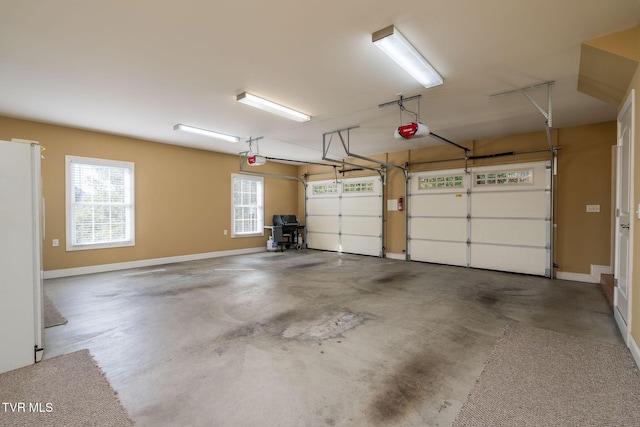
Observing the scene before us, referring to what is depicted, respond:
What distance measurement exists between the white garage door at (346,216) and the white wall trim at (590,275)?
384 centimetres

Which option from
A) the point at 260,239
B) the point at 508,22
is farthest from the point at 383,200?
the point at 508,22

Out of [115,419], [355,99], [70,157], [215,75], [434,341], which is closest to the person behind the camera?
[115,419]

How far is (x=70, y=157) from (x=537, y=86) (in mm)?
7612

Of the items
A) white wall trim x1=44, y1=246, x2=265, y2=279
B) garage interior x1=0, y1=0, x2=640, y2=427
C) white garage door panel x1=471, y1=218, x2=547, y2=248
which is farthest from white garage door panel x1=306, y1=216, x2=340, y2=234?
white garage door panel x1=471, y1=218, x2=547, y2=248

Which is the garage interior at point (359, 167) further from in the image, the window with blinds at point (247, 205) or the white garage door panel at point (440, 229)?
the window with blinds at point (247, 205)

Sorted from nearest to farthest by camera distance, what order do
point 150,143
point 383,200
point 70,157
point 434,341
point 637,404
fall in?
point 637,404
point 434,341
point 70,157
point 150,143
point 383,200

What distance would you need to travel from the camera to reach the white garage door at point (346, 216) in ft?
26.7

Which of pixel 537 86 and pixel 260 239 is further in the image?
pixel 260 239

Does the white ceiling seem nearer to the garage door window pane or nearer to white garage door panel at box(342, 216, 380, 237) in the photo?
the garage door window pane

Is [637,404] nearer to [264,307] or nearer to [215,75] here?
[264,307]

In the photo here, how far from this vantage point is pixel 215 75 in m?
3.41

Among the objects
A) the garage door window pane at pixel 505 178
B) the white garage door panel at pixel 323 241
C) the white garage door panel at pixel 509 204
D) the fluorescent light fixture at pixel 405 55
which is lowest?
the white garage door panel at pixel 323 241

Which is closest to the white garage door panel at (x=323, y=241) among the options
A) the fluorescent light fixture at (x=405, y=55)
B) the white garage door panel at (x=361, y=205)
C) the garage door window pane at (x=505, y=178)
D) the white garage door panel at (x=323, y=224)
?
the white garage door panel at (x=323, y=224)

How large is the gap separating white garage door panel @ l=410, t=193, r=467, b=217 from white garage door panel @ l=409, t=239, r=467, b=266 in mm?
715
